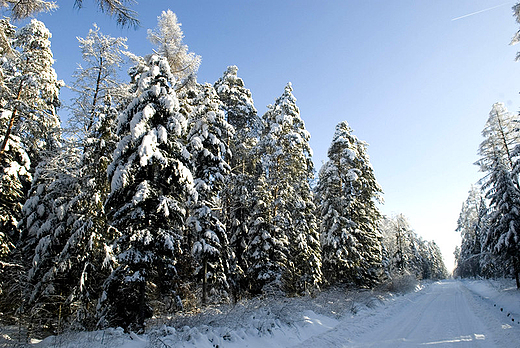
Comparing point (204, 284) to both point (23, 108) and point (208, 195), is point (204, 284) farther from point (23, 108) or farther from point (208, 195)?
point (23, 108)

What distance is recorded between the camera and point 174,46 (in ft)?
54.4

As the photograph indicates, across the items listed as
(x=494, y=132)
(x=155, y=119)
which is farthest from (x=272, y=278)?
(x=494, y=132)

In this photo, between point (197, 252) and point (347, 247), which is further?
point (347, 247)

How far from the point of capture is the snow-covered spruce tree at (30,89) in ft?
42.8

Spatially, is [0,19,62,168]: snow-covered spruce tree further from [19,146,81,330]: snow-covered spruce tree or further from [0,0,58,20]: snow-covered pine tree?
[0,0,58,20]: snow-covered pine tree

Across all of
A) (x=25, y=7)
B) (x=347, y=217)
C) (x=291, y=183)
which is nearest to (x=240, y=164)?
(x=291, y=183)

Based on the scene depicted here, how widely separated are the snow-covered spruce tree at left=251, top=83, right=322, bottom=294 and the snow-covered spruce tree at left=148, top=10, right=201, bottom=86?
719cm

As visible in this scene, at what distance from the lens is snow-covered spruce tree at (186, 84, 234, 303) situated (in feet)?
49.4

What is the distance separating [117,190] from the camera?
10508 millimetres

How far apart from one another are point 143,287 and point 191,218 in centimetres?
560

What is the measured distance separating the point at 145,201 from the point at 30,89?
877cm

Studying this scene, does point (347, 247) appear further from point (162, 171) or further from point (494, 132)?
point (494, 132)

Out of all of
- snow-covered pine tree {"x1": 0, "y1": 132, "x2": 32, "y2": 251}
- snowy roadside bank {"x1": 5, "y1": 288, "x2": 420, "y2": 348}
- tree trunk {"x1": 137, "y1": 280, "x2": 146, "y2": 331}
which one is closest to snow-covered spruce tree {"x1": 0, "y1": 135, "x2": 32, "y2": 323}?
snow-covered pine tree {"x1": 0, "y1": 132, "x2": 32, "y2": 251}

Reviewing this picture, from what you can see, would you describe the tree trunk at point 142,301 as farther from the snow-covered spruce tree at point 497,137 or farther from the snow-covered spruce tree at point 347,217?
the snow-covered spruce tree at point 497,137
